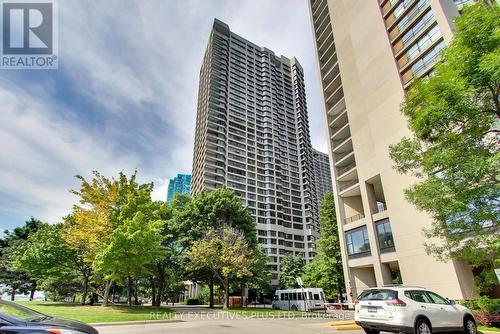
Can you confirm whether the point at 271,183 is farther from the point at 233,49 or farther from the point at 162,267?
the point at 162,267

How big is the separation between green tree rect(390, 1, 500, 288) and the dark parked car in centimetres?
1117

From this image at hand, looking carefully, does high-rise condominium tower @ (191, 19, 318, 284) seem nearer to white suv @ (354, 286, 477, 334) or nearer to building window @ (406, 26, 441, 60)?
building window @ (406, 26, 441, 60)

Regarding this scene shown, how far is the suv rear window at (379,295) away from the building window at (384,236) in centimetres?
1773

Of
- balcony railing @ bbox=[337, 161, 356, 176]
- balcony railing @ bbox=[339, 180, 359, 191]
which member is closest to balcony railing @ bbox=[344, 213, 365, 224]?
balcony railing @ bbox=[339, 180, 359, 191]

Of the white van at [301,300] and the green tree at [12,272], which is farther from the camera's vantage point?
the green tree at [12,272]

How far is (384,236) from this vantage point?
2583cm

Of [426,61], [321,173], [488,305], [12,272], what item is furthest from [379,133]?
[321,173]

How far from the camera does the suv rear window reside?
8.64 m

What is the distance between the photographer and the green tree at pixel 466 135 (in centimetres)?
930

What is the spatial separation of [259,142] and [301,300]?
71.2m

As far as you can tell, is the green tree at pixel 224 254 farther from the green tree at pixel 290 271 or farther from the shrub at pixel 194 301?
the green tree at pixel 290 271

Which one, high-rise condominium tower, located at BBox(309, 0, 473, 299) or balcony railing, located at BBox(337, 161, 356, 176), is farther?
balcony railing, located at BBox(337, 161, 356, 176)

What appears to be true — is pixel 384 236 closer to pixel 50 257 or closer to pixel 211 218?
pixel 211 218

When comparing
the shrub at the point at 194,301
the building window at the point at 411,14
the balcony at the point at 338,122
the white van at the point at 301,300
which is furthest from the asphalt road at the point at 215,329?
the shrub at the point at 194,301
